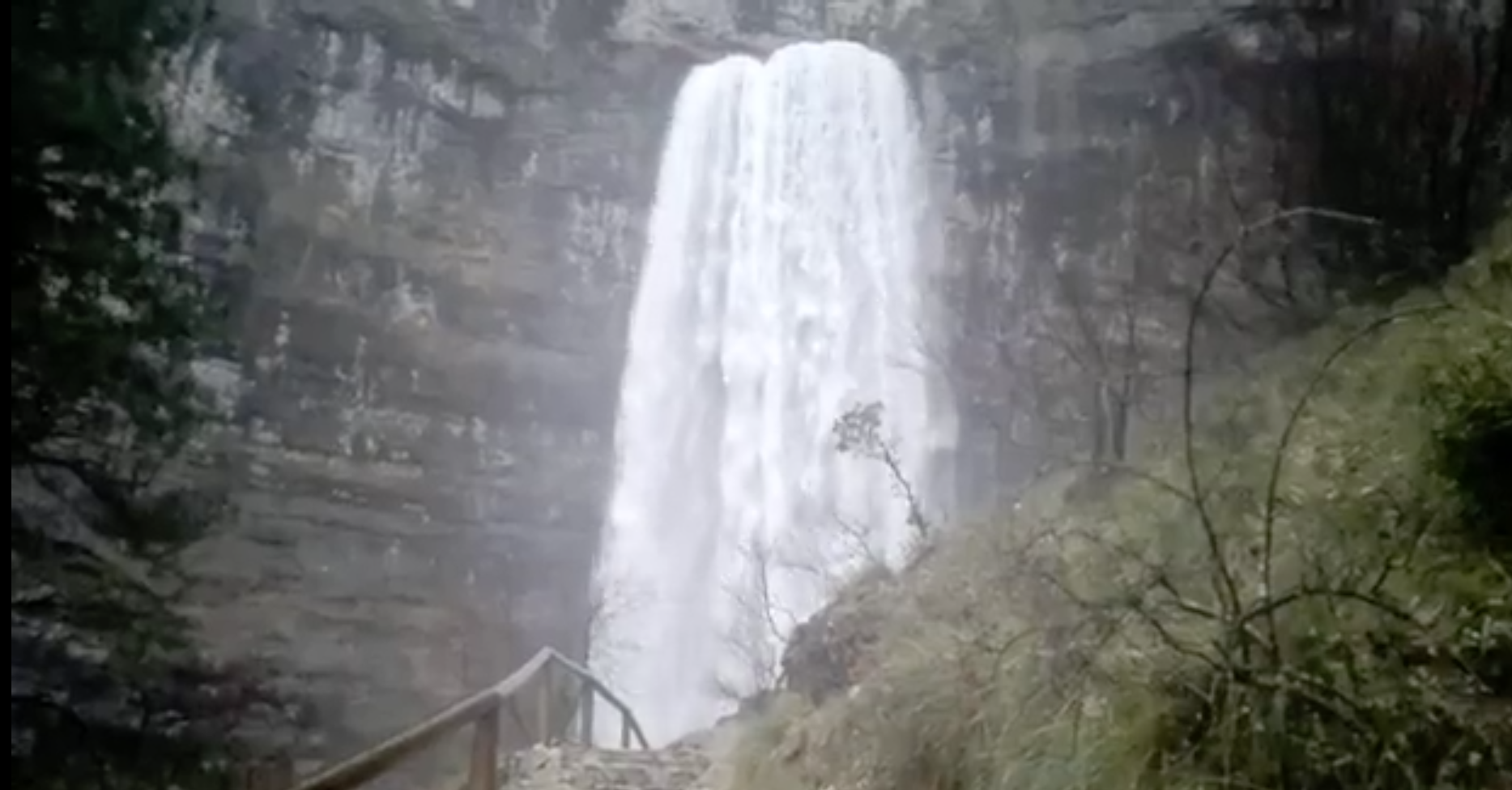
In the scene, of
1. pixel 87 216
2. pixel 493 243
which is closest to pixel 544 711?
pixel 87 216

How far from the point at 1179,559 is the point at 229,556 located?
930 cm

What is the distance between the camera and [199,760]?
8492mm

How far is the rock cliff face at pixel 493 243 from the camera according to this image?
10555mm

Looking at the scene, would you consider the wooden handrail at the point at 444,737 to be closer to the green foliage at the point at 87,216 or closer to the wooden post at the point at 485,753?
the wooden post at the point at 485,753

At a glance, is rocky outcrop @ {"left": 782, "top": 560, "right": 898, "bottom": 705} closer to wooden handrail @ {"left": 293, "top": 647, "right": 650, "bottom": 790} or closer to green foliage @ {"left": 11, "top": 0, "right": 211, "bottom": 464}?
wooden handrail @ {"left": 293, "top": 647, "right": 650, "bottom": 790}

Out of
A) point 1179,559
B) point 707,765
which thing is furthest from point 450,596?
point 1179,559

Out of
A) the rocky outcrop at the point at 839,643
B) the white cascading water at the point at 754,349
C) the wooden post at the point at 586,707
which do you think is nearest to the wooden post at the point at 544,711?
the wooden post at the point at 586,707

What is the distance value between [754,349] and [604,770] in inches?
302

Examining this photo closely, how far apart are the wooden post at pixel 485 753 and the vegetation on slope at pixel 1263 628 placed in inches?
26.8

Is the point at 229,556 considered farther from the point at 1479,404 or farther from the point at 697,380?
the point at 1479,404

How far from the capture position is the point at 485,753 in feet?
11.6

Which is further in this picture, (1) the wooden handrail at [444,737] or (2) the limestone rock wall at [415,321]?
(2) the limestone rock wall at [415,321]

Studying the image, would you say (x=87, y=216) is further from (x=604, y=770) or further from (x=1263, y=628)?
(x=1263, y=628)

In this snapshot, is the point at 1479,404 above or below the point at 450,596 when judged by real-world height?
below
